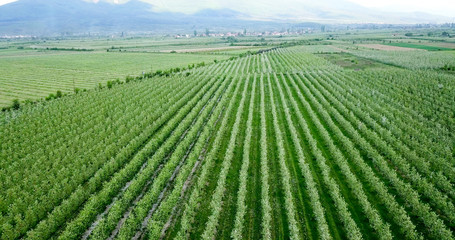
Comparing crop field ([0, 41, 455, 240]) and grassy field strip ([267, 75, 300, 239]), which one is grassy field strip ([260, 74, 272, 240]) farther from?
grassy field strip ([267, 75, 300, 239])

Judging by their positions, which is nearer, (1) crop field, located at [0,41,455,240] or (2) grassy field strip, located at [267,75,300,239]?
(2) grassy field strip, located at [267,75,300,239]

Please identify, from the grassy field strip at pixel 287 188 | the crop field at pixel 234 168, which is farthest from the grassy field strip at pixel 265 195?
the grassy field strip at pixel 287 188

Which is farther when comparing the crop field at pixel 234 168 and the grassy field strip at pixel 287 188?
the crop field at pixel 234 168

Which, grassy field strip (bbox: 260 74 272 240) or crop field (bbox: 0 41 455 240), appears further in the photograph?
crop field (bbox: 0 41 455 240)

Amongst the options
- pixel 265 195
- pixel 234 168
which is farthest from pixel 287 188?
pixel 234 168

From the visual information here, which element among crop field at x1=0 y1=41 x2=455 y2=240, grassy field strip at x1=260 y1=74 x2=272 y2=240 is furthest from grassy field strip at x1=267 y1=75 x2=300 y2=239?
grassy field strip at x1=260 y1=74 x2=272 y2=240

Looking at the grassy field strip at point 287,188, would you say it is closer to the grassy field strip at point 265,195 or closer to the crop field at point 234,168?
the crop field at point 234,168

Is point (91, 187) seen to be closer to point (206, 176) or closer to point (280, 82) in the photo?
point (206, 176)

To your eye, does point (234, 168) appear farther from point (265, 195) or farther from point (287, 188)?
point (287, 188)

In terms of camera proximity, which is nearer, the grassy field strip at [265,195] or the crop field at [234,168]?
the grassy field strip at [265,195]
